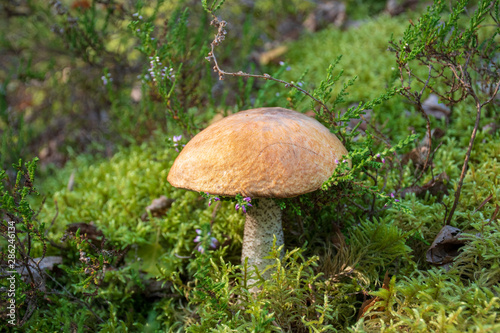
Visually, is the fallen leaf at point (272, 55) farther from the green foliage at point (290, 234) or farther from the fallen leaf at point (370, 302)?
the fallen leaf at point (370, 302)

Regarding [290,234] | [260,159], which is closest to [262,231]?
[290,234]

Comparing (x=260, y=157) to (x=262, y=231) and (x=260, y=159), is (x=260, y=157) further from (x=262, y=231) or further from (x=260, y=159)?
(x=262, y=231)

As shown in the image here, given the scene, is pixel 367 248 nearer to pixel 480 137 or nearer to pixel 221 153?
pixel 221 153

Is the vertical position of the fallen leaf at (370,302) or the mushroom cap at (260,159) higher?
the mushroom cap at (260,159)

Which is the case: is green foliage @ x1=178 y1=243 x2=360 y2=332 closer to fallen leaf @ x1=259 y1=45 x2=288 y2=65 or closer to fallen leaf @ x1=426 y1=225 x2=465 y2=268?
fallen leaf @ x1=426 y1=225 x2=465 y2=268

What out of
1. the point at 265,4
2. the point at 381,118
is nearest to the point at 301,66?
the point at 381,118

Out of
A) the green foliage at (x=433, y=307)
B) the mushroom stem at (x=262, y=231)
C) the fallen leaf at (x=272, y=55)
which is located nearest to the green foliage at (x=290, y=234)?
the green foliage at (x=433, y=307)
